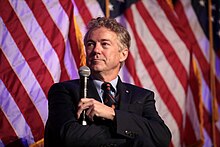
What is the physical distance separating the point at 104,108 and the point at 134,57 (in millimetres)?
1647

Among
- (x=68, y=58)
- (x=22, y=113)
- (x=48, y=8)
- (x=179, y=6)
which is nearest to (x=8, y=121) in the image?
(x=22, y=113)

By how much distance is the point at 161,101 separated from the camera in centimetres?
402

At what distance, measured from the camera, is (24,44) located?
3.37 metres

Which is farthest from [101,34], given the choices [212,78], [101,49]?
[212,78]

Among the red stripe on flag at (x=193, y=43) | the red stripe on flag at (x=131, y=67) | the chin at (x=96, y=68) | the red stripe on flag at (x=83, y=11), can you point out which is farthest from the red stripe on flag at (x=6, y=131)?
the red stripe on flag at (x=193, y=43)

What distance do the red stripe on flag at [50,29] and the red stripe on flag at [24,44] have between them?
0.48ft

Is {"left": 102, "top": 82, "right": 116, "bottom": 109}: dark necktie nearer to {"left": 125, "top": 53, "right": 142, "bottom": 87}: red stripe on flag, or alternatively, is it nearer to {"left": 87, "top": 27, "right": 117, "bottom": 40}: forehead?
{"left": 87, "top": 27, "right": 117, "bottom": 40}: forehead

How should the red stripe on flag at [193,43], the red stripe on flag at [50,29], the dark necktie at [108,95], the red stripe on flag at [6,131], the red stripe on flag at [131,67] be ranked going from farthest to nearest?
the red stripe on flag at [193,43]
the red stripe on flag at [131,67]
the red stripe on flag at [50,29]
the red stripe on flag at [6,131]
the dark necktie at [108,95]

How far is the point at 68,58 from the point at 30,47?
1.02 feet

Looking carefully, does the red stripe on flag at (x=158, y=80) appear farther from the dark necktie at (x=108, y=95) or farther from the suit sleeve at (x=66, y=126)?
the suit sleeve at (x=66, y=126)

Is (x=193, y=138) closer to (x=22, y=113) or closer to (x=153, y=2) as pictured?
(x=153, y=2)

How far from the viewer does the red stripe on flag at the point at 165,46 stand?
13.4 feet

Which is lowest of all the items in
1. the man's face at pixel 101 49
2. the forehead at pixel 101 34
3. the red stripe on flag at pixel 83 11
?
the man's face at pixel 101 49

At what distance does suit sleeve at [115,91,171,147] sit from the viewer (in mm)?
2342
